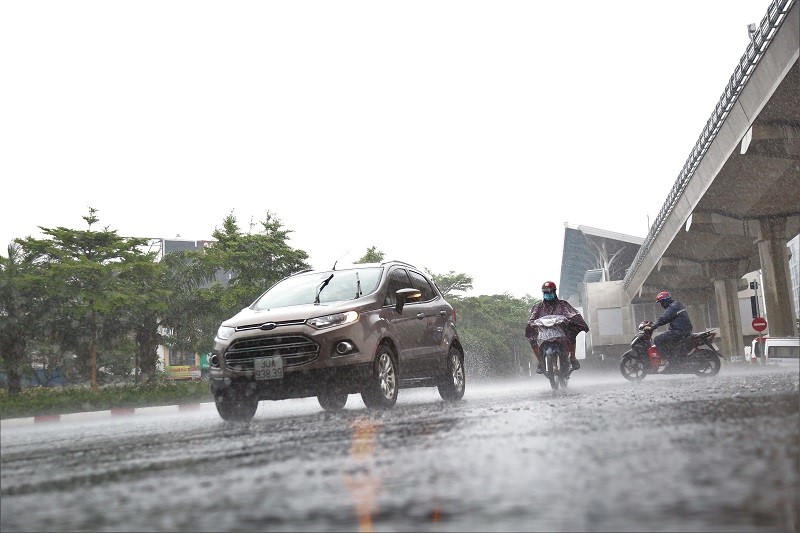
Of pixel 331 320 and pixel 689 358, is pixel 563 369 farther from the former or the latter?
pixel 331 320

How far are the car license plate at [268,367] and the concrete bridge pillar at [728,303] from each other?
41258 mm

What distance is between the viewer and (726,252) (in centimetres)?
4547

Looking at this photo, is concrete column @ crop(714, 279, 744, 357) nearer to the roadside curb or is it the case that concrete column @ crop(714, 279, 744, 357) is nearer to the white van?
the roadside curb

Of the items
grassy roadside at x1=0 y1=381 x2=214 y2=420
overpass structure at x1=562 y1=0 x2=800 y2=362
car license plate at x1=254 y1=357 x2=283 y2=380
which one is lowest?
grassy roadside at x1=0 y1=381 x2=214 y2=420

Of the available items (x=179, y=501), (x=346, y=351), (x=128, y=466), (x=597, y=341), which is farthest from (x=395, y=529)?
(x=597, y=341)

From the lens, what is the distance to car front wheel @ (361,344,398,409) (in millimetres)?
10211

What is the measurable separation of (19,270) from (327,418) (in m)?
26.5

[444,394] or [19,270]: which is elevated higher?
[19,270]

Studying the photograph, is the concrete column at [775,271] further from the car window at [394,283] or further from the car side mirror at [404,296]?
the car side mirror at [404,296]

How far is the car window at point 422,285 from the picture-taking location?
12438 millimetres

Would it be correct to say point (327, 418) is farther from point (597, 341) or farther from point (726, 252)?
point (597, 341)

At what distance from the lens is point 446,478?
13.4 feet

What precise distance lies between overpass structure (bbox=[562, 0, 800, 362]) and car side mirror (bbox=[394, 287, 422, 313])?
36.5 ft

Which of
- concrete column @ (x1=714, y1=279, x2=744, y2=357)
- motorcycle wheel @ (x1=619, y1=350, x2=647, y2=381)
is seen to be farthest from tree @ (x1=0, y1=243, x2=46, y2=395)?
concrete column @ (x1=714, y1=279, x2=744, y2=357)
